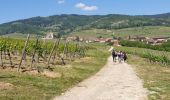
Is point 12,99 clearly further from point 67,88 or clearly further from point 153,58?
point 153,58

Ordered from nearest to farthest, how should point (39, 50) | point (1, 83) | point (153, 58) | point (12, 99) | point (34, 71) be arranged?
point (12, 99)
point (1, 83)
point (34, 71)
point (39, 50)
point (153, 58)

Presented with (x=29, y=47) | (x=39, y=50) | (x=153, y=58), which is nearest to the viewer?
(x=39, y=50)

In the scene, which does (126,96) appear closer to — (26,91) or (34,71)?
(26,91)

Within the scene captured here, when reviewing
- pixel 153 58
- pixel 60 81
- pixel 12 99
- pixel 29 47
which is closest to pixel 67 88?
pixel 60 81

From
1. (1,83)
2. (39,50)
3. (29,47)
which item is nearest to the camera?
(1,83)

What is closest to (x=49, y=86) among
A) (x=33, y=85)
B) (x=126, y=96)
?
(x=33, y=85)

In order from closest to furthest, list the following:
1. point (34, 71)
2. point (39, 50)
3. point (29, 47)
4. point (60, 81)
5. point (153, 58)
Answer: point (60, 81)
point (34, 71)
point (39, 50)
point (29, 47)
point (153, 58)

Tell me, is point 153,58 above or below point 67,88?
below

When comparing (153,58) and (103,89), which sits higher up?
(103,89)

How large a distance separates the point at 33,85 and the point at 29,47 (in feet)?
104

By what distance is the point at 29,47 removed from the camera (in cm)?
6144

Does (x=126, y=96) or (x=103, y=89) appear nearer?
Result: (x=126, y=96)

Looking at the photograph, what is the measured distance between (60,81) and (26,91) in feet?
24.3

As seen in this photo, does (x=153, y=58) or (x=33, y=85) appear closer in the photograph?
(x=33, y=85)
